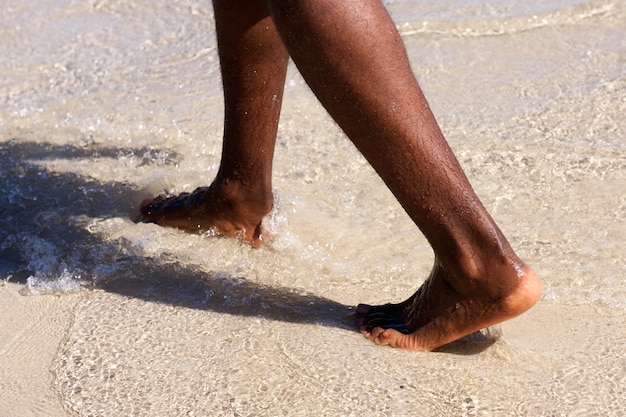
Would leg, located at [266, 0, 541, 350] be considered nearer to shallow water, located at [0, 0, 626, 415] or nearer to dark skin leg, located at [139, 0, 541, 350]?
dark skin leg, located at [139, 0, 541, 350]

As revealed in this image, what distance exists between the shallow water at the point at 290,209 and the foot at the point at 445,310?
4 cm

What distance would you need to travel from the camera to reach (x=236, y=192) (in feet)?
7.45

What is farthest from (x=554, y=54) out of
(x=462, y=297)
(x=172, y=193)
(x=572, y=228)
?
(x=462, y=297)

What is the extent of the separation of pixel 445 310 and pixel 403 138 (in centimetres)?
37

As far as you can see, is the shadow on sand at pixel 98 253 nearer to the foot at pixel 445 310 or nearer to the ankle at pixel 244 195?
the foot at pixel 445 310

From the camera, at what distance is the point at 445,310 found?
182 cm

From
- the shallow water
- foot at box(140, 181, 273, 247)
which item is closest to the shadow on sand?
the shallow water

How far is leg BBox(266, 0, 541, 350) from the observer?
1640mm

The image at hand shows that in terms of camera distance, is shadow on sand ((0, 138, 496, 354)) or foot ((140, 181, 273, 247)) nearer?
shadow on sand ((0, 138, 496, 354))

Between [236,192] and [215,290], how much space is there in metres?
0.29

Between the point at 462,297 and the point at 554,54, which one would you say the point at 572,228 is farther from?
the point at 554,54

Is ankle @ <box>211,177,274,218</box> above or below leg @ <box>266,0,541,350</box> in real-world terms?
below

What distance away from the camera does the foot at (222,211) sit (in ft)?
7.48

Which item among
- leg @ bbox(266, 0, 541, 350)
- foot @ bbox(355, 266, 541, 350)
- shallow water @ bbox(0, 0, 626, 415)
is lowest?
shallow water @ bbox(0, 0, 626, 415)
